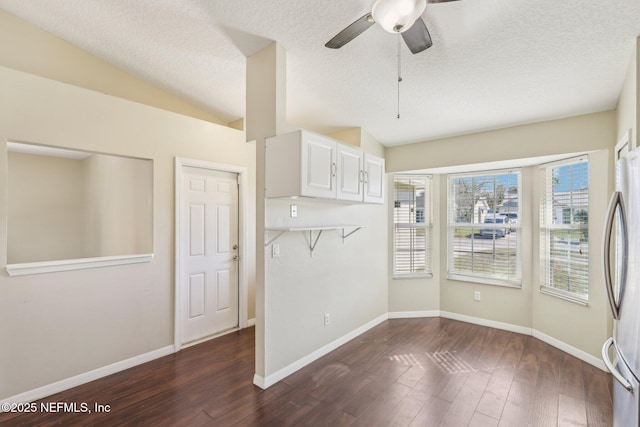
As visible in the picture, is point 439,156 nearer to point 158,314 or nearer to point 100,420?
point 158,314

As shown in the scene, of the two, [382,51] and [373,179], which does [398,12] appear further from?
[373,179]

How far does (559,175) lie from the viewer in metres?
3.39

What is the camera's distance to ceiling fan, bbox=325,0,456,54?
1.40 metres

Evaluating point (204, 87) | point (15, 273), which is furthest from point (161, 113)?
point (15, 273)

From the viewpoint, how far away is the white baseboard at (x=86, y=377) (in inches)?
90.6

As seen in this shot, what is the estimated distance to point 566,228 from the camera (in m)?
3.29

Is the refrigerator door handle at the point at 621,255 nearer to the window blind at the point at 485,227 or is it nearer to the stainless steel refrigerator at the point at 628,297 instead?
the stainless steel refrigerator at the point at 628,297

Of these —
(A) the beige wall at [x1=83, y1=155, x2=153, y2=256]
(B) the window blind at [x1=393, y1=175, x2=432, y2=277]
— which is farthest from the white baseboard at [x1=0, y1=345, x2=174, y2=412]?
(B) the window blind at [x1=393, y1=175, x2=432, y2=277]

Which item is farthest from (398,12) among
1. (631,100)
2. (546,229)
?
(546,229)

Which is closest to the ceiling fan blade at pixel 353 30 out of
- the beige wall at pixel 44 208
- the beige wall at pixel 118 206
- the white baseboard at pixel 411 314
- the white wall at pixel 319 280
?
the white wall at pixel 319 280

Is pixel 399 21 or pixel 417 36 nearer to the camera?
pixel 399 21

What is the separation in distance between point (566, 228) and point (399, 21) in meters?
3.13

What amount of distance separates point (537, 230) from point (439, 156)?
145cm

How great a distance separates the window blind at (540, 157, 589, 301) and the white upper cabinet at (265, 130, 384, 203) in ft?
7.77
